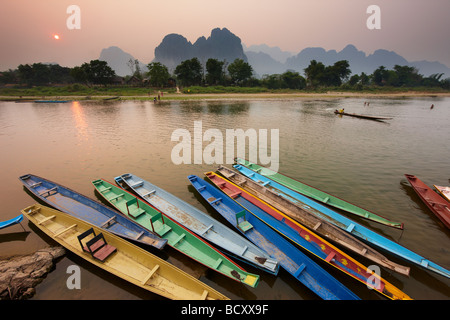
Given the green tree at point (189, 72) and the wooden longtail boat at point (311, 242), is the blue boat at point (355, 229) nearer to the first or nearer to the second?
the wooden longtail boat at point (311, 242)

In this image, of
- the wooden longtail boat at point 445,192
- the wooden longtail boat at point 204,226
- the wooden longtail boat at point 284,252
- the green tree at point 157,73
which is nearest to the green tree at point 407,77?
the green tree at point 157,73

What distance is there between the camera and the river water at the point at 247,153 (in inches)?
256

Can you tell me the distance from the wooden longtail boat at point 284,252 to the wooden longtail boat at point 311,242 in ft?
2.23

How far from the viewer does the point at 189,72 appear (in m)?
85.2

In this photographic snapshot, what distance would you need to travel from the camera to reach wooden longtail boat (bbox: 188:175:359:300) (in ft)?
18.4

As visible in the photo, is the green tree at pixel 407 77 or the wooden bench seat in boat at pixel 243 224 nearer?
the wooden bench seat in boat at pixel 243 224

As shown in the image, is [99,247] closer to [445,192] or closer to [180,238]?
[180,238]

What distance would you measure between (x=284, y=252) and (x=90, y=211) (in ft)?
32.5

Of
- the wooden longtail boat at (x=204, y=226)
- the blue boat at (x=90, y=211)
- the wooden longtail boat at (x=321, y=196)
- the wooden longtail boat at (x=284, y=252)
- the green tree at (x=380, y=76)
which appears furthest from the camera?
the green tree at (x=380, y=76)

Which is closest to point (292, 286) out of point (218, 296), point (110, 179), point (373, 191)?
point (218, 296)

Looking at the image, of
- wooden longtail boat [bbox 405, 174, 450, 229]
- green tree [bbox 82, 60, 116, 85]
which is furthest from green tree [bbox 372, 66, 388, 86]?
green tree [bbox 82, 60, 116, 85]

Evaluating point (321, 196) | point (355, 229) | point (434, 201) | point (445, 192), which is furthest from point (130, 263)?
point (445, 192)

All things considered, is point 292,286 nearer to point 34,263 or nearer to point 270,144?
point 34,263

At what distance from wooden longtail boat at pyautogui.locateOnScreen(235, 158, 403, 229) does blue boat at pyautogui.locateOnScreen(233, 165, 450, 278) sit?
27.9 inches
